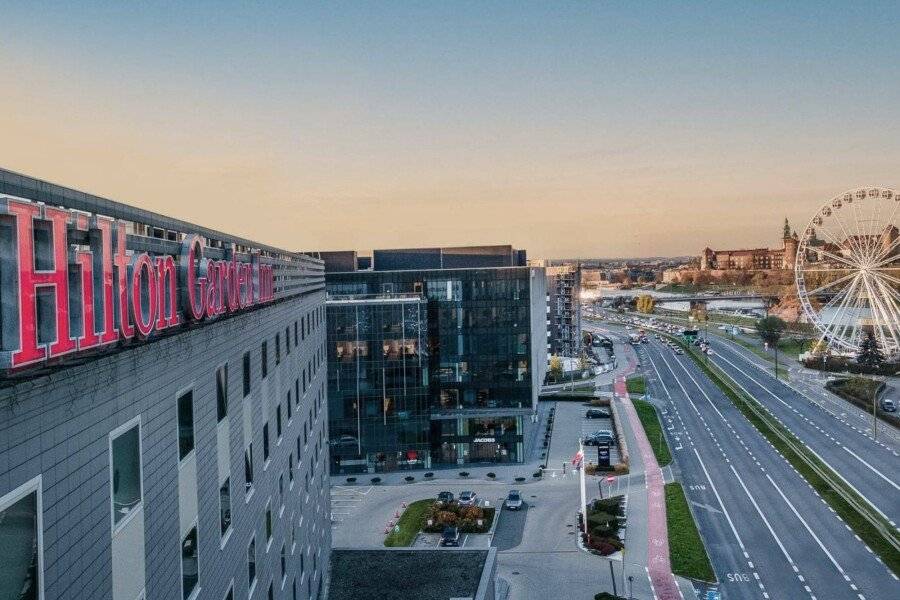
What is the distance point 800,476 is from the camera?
68812 mm

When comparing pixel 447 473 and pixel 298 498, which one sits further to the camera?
pixel 447 473

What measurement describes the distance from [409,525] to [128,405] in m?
50.1

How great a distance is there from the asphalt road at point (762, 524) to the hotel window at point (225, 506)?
35268 mm

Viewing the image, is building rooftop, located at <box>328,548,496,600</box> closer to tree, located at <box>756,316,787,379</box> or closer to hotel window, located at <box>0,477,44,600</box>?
hotel window, located at <box>0,477,44,600</box>

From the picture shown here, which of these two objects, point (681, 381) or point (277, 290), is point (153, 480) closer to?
point (277, 290)

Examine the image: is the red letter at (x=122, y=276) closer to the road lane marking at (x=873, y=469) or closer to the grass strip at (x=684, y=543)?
the grass strip at (x=684, y=543)

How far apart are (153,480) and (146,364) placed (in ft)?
8.26

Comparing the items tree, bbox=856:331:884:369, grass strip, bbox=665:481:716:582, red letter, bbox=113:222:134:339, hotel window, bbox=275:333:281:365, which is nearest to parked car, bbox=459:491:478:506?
grass strip, bbox=665:481:716:582

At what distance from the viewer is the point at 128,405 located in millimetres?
Result: 13172

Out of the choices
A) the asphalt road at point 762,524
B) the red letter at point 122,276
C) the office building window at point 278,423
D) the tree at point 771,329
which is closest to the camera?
the red letter at point 122,276

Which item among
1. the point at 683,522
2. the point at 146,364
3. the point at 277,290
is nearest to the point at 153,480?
the point at 146,364

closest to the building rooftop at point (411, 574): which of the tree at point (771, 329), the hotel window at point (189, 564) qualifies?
the hotel window at point (189, 564)

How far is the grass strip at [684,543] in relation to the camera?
4762cm

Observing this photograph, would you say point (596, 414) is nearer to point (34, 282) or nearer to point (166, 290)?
point (166, 290)
